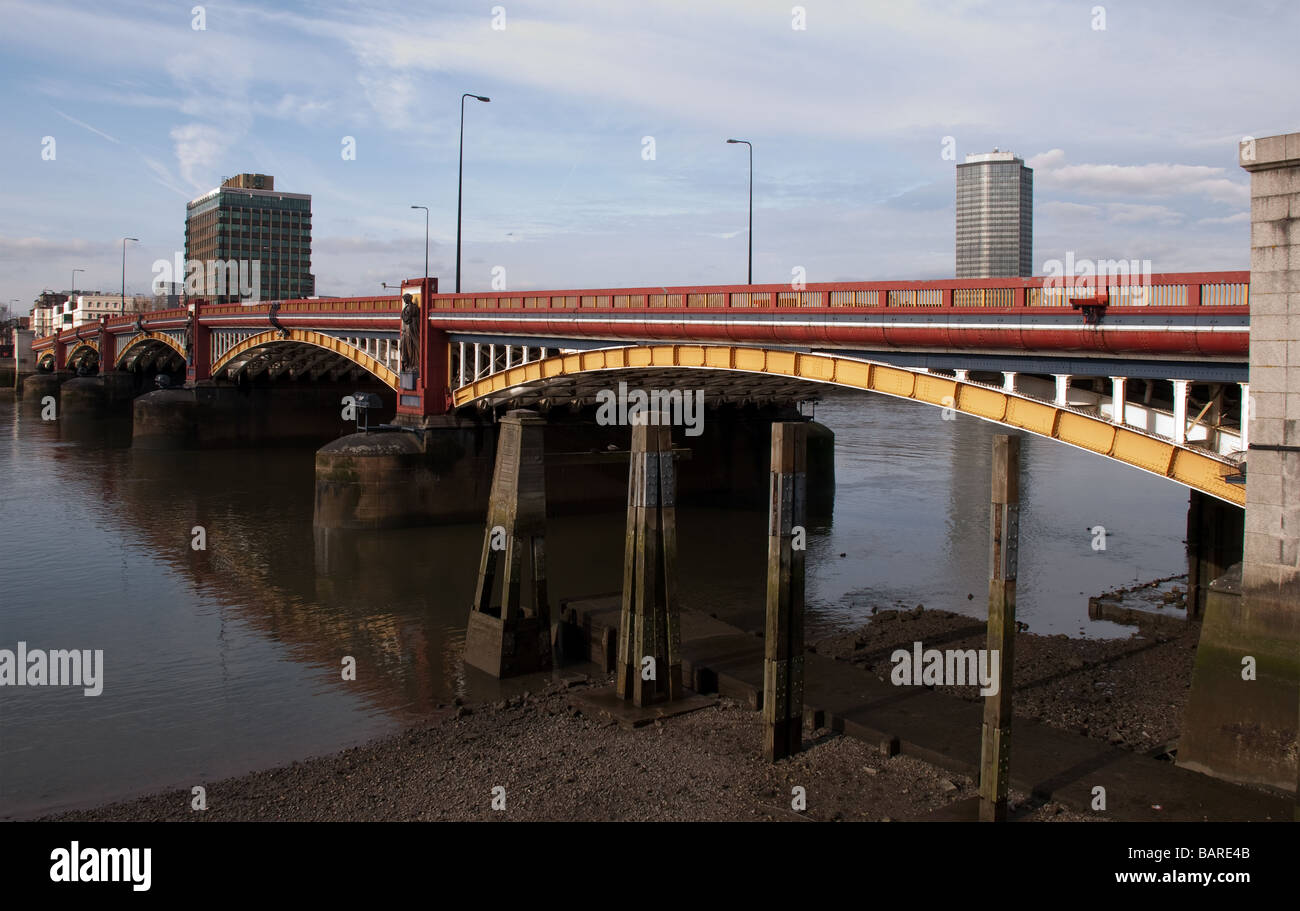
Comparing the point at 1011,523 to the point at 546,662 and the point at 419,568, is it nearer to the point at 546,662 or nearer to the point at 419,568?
the point at 546,662

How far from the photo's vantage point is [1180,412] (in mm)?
13883

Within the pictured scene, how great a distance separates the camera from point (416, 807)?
11.0 m

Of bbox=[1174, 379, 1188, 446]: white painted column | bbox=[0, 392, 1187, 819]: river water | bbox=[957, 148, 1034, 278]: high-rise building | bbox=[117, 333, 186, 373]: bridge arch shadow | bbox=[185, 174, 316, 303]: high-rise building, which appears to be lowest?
bbox=[0, 392, 1187, 819]: river water

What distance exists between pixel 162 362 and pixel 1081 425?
7021 centimetres

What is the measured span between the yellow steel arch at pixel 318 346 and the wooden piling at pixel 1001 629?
28141 mm

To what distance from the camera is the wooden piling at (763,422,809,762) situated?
11688mm

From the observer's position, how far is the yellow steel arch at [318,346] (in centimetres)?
3734

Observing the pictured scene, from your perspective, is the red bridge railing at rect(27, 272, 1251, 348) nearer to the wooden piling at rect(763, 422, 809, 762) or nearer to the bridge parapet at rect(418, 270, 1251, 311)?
the bridge parapet at rect(418, 270, 1251, 311)

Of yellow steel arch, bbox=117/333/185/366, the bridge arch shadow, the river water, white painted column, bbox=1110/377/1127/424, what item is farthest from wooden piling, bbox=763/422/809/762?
the bridge arch shadow

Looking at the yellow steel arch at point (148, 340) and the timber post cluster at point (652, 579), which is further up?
the yellow steel arch at point (148, 340)

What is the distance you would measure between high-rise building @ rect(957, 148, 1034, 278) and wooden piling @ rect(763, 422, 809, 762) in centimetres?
3759

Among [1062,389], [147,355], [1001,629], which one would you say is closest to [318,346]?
[1062,389]

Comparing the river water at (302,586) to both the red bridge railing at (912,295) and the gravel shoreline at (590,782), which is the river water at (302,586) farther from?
the red bridge railing at (912,295)

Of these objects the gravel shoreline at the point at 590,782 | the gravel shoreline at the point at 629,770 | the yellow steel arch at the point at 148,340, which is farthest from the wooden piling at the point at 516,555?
the yellow steel arch at the point at 148,340
